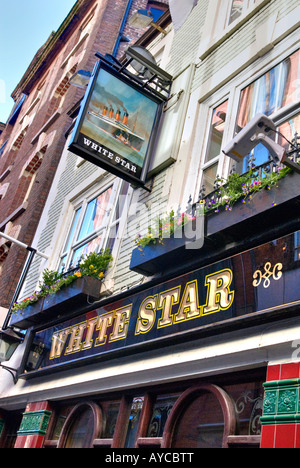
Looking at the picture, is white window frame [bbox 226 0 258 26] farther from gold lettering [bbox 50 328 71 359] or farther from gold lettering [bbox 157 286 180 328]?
gold lettering [bbox 50 328 71 359]

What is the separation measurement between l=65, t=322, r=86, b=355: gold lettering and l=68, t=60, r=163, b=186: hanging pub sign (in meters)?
2.60

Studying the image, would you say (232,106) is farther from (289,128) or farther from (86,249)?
(86,249)

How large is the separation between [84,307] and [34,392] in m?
1.83

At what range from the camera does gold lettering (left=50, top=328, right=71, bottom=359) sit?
859 cm

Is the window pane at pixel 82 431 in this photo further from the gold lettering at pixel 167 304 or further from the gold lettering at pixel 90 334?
the gold lettering at pixel 167 304

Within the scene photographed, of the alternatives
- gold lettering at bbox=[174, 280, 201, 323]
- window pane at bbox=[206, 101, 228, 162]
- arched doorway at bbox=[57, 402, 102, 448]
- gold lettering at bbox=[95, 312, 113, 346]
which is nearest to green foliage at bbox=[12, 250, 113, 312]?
gold lettering at bbox=[95, 312, 113, 346]

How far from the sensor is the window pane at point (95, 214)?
10141 millimetres

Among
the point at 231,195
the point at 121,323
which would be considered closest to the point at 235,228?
the point at 231,195

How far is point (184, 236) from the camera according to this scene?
20.6ft
